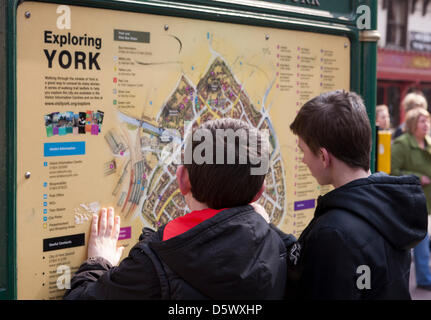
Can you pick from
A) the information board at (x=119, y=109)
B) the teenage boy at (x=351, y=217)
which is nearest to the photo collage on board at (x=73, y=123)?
the information board at (x=119, y=109)

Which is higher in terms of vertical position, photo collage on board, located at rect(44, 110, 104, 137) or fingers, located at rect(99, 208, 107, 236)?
photo collage on board, located at rect(44, 110, 104, 137)

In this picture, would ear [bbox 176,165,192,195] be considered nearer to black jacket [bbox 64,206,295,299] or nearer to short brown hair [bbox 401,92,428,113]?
black jacket [bbox 64,206,295,299]

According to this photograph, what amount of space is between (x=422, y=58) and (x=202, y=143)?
65.6 feet

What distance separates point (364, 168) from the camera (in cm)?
197

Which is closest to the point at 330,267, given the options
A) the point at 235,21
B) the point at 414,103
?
the point at 235,21

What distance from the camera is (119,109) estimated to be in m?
2.05

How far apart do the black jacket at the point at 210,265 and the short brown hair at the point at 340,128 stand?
45cm

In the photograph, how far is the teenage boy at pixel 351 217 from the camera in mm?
1779

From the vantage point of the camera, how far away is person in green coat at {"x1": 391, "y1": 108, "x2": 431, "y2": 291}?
554cm

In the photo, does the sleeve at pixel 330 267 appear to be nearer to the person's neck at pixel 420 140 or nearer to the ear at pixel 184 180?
the ear at pixel 184 180

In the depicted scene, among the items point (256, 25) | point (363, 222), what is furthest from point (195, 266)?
point (256, 25)

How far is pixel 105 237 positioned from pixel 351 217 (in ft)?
2.83

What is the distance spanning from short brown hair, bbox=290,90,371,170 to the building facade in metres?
17.0

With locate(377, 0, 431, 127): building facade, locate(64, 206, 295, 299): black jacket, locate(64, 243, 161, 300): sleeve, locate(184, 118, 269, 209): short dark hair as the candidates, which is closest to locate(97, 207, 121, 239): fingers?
locate(64, 243, 161, 300): sleeve
